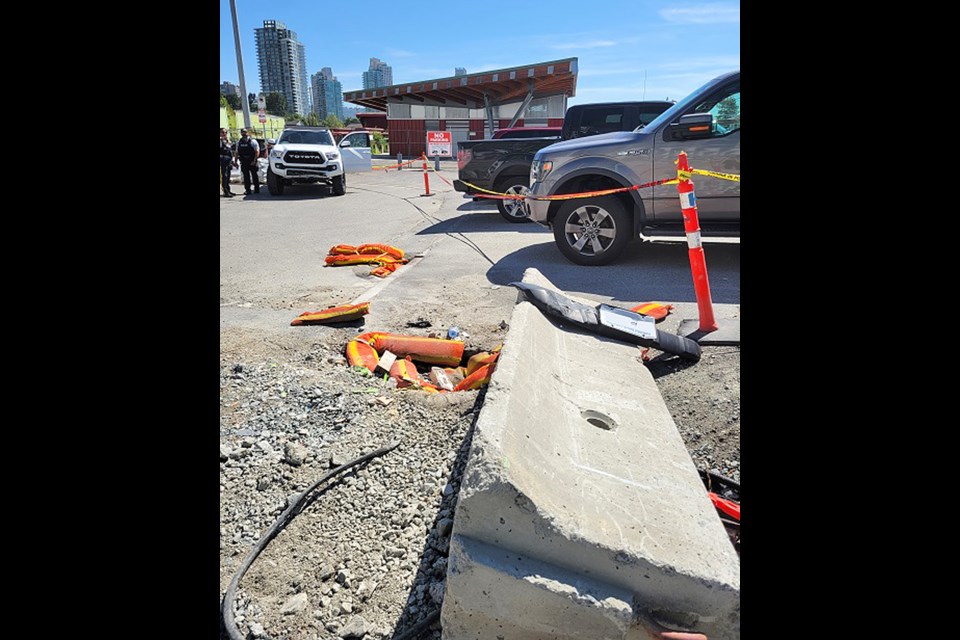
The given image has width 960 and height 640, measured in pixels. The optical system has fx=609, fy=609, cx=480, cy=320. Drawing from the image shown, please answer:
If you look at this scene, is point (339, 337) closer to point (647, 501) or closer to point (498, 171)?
point (647, 501)

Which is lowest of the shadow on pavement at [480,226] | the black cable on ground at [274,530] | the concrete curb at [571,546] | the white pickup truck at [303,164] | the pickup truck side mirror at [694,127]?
the black cable on ground at [274,530]

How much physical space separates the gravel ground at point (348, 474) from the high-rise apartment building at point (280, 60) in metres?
75.9

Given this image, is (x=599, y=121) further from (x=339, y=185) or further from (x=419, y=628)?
(x=419, y=628)

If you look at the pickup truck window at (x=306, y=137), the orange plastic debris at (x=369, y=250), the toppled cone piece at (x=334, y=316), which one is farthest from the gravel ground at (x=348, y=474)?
the pickup truck window at (x=306, y=137)

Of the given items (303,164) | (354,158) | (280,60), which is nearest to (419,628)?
(303,164)

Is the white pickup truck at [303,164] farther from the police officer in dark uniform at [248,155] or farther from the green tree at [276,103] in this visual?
the green tree at [276,103]

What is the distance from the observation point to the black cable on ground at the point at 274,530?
2176mm

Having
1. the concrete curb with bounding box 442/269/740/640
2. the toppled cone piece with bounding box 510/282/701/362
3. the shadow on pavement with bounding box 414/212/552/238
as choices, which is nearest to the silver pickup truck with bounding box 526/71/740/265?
the shadow on pavement with bounding box 414/212/552/238

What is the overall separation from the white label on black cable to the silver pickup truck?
10.5ft

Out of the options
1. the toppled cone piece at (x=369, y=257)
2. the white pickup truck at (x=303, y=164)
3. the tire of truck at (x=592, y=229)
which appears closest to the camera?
the tire of truck at (x=592, y=229)

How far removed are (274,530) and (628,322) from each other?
9.59 ft

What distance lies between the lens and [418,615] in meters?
2.23

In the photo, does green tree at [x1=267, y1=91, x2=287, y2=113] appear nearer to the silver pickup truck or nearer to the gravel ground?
the silver pickup truck
